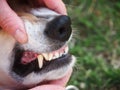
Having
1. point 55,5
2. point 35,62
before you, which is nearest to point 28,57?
point 35,62

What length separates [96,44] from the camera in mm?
3783

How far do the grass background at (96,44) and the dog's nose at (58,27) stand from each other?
0.95 metres

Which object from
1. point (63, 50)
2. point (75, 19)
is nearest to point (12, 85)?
point (63, 50)

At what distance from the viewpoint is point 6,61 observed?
87.4 inches

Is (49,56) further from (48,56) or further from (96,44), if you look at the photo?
(96,44)

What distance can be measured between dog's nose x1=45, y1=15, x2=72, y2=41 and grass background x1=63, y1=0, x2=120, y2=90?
0.95 meters

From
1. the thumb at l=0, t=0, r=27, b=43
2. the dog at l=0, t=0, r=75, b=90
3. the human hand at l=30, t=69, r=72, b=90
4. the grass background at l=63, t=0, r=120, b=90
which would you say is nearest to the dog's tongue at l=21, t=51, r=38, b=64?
the dog at l=0, t=0, r=75, b=90

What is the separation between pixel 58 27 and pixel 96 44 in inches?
67.1

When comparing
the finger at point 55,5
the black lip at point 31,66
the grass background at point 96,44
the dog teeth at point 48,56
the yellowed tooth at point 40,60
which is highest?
the finger at point 55,5

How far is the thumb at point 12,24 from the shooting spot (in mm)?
1935

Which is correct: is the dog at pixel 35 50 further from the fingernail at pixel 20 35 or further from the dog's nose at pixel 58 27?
the fingernail at pixel 20 35

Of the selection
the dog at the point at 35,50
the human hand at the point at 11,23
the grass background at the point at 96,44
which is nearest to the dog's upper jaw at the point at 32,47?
the dog at the point at 35,50

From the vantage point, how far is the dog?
6.97 ft

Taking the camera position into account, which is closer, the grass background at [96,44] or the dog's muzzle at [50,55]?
the dog's muzzle at [50,55]
